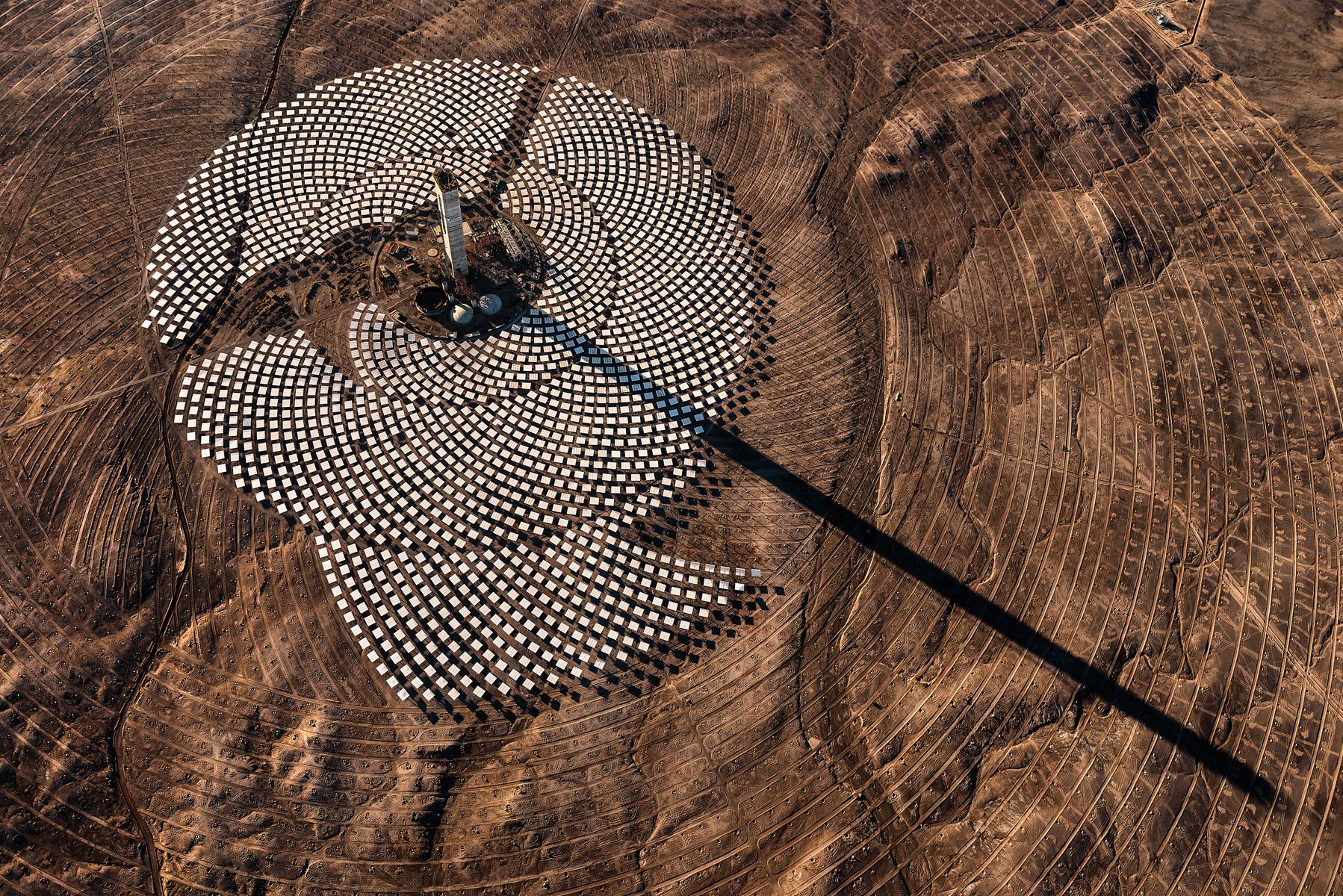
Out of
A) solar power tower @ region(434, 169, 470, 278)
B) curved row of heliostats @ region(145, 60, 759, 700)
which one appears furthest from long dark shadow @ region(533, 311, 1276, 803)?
solar power tower @ region(434, 169, 470, 278)

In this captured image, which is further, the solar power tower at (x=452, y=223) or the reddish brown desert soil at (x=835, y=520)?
the solar power tower at (x=452, y=223)

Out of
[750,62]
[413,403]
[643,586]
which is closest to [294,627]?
[413,403]

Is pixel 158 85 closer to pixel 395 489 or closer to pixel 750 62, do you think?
pixel 395 489

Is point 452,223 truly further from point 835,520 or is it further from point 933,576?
point 933,576

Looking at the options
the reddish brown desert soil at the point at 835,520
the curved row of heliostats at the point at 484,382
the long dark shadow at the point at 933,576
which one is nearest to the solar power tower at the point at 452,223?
the curved row of heliostats at the point at 484,382

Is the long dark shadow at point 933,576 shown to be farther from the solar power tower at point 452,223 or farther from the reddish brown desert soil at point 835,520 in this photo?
the solar power tower at point 452,223
